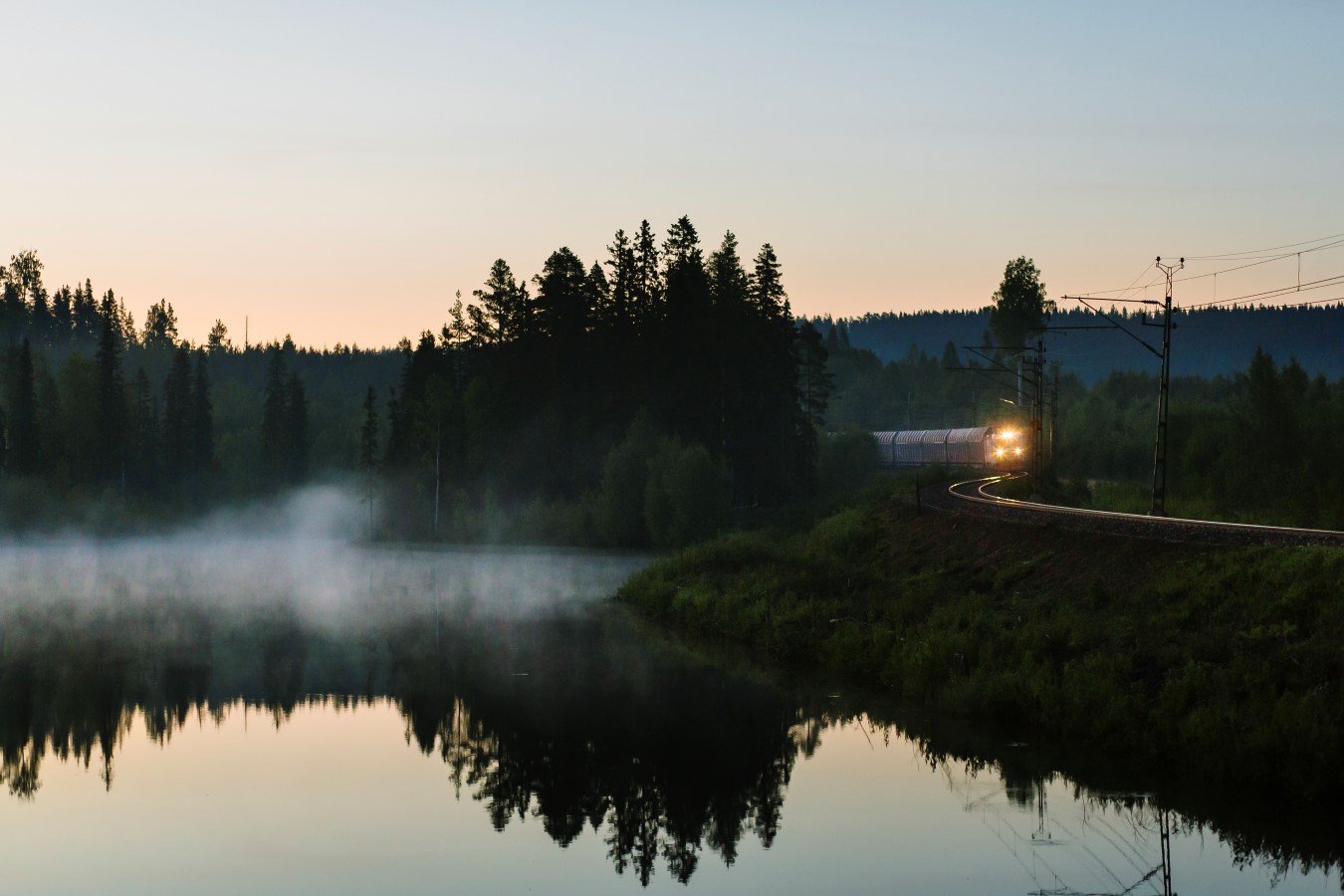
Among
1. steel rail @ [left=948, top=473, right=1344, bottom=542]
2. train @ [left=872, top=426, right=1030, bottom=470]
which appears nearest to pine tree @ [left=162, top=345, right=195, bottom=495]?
train @ [left=872, top=426, right=1030, bottom=470]

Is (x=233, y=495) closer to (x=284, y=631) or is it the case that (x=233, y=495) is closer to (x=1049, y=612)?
(x=284, y=631)

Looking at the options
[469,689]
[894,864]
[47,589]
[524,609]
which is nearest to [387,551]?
Result: [47,589]

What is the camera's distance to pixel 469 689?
36125 mm

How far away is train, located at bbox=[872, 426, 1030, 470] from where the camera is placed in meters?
103

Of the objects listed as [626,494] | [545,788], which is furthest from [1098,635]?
[626,494]

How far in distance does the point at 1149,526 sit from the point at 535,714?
17.0 m

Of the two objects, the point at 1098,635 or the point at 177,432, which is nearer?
the point at 1098,635

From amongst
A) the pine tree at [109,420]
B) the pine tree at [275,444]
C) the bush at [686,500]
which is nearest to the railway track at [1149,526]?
the bush at [686,500]

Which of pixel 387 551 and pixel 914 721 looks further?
pixel 387 551

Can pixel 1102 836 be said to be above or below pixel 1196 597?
below

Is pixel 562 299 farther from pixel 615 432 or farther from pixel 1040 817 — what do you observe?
pixel 1040 817

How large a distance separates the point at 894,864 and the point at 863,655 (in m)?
16.0

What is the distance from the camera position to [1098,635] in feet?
95.2

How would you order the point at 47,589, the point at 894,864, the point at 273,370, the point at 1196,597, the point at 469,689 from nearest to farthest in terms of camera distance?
the point at 894,864 → the point at 1196,597 → the point at 469,689 → the point at 47,589 → the point at 273,370
